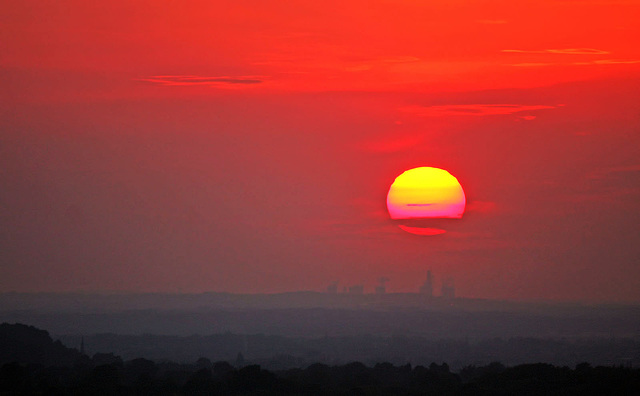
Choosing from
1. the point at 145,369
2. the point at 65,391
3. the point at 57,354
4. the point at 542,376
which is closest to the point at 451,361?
the point at 57,354

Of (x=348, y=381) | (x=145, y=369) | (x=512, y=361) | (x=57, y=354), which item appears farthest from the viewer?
(x=512, y=361)

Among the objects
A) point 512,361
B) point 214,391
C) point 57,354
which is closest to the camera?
point 214,391

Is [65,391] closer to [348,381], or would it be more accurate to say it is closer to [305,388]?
[305,388]

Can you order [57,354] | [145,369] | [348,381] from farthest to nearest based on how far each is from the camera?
1. [57,354]
2. [145,369]
3. [348,381]

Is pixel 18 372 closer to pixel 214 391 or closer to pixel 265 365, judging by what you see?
pixel 214 391

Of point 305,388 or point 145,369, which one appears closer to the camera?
point 305,388

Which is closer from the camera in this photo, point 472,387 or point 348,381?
point 472,387

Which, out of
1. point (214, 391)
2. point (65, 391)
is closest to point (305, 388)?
point (214, 391)

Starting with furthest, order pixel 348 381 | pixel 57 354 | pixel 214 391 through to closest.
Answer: pixel 57 354
pixel 348 381
pixel 214 391
